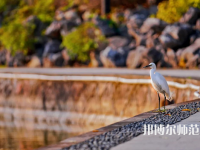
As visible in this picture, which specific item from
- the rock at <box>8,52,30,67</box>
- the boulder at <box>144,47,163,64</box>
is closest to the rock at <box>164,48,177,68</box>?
the boulder at <box>144,47,163,64</box>

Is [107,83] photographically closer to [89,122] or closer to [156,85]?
[89,122]

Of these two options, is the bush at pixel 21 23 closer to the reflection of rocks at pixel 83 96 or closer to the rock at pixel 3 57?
the rock at pixel 3 57

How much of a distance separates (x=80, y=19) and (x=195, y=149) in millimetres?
33486

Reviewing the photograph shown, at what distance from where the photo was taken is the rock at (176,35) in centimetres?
3111

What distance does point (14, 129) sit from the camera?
77.8 feet

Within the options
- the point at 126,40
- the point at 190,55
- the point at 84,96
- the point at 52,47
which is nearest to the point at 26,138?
the point at 84,96

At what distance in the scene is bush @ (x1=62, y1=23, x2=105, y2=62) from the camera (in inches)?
1423

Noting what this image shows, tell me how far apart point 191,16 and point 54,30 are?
11.0 m

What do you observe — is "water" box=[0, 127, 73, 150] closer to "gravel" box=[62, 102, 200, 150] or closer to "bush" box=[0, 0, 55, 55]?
"gravel" box=[62, 102, 200, 150]

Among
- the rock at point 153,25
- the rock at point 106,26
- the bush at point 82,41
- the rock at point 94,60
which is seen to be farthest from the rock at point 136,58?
the bush at point 82,41

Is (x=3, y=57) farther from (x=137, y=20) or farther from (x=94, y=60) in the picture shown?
(x=137, y=20)

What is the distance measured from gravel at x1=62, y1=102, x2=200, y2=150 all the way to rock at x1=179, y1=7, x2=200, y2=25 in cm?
2081

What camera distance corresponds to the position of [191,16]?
3300 centimetres

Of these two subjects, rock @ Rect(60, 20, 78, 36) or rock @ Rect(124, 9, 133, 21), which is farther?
rock @ Rect(60, 20, 78, 36)
